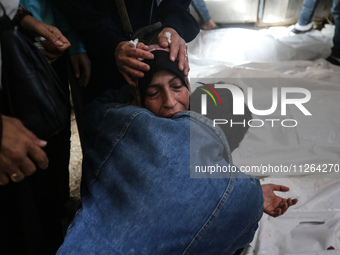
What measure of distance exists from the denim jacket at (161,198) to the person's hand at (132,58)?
191mm

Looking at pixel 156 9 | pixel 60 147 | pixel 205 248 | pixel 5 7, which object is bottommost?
pixel 205 248

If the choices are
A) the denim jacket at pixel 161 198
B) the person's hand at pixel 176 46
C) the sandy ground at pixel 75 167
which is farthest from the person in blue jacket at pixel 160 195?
the sandy ground at pixel 75 167

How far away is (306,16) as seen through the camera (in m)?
3.01

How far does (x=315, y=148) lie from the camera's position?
156 cm

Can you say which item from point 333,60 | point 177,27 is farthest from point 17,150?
point 333,60

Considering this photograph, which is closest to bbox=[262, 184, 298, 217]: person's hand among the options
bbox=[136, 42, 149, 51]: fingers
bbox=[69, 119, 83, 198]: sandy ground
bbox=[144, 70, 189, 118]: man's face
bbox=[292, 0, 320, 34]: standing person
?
bbox=[144, 70, 189, 118]: man's face

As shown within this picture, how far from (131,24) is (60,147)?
60 cm

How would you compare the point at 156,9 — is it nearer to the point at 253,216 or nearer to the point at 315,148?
the point at 253,216

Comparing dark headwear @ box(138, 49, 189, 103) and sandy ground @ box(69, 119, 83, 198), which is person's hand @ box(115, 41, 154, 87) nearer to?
dark headwear @ box(138, 49, 189, 103)

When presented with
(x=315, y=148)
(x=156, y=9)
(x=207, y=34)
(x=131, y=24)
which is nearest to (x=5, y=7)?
(x=131, y=24)

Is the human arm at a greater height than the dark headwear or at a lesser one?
greater

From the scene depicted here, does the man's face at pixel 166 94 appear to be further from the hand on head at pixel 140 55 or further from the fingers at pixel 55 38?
the fingers at pixel 55 38

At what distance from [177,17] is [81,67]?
0.46 meters

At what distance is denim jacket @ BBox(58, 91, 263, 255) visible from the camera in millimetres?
833
